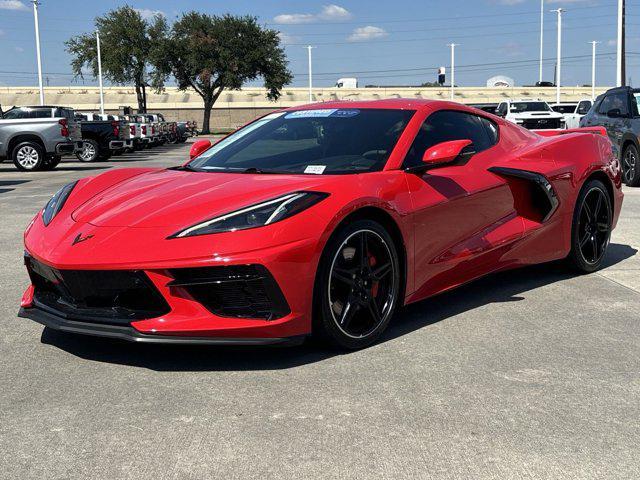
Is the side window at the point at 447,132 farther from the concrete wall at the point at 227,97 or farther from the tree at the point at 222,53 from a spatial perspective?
the concrete wall at the point at 227,97

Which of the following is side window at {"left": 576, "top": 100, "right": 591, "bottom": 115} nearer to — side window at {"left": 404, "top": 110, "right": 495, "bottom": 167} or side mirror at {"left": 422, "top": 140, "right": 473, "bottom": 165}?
side window at {"left": 404, "top": 110, "right": 495, "bottom": 167}

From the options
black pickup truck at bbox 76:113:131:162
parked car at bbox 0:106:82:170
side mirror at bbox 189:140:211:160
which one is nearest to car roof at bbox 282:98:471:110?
side mirror at bbox 189:140:211:160

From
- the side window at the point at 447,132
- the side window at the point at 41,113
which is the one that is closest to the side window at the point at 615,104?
the side window at the point at 447,132

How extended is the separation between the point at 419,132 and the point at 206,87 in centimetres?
6022

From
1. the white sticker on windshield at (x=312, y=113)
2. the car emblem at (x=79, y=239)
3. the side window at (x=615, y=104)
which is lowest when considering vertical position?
the car emblem at (x=79, y=239)

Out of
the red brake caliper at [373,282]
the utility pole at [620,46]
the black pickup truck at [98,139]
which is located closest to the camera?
the red brake caliper at [373,282]

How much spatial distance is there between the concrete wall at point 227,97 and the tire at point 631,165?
61.0 m

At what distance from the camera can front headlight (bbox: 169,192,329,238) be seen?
377 cm

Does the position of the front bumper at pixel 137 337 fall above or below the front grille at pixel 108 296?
below

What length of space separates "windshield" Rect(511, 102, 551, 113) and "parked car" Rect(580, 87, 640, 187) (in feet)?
43.2

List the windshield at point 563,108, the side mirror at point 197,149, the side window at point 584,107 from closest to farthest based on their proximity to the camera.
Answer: the side mirror at point 197,149
the side window at point 584,107
the windshield at point 563,108

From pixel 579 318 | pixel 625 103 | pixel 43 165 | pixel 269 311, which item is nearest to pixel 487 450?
pixel 269 311

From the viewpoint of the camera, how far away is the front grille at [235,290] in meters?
3.67

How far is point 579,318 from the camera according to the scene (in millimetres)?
4914
